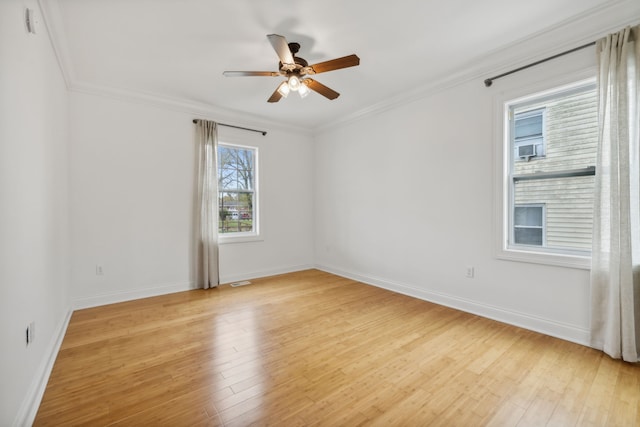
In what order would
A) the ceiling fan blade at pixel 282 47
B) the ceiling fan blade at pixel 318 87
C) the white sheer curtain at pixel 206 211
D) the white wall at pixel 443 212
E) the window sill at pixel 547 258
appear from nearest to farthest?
the ceiling fan blade at pixel 282 47 < the window sill at pixel 547 258 < the white wall at pixel 443 212 < the ceiling fan blade at pixel 318 87 < the white sheer curtain at pixel 206 211

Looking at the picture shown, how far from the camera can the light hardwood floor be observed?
163cm

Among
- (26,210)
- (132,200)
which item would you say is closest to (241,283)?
(132,200)

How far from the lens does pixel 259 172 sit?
4.92 meters

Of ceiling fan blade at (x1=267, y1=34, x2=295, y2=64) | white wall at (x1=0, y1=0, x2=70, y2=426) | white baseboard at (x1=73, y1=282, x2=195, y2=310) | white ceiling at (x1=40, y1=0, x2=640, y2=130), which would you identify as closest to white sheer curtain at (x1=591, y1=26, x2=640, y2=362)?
white ceiling at (x1=40, y1=0, x2=640, y2=130)

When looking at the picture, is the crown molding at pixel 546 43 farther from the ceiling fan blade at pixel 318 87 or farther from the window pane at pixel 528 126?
the ceiling fan blade at pixel 318 87

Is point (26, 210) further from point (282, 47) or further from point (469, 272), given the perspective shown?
point (469, 272)

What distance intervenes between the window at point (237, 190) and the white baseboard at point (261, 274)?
0.68m

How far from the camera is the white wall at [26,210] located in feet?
4.52

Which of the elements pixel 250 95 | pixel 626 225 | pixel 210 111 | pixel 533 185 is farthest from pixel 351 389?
pixel 210 111

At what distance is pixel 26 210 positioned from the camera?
67.2 inches

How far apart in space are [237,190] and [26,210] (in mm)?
3099

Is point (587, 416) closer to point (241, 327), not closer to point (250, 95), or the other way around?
point (241, 327)

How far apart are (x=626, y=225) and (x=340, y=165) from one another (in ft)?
11.8

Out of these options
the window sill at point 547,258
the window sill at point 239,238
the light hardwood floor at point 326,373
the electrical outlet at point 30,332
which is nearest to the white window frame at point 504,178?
the window sill at point 547,258
